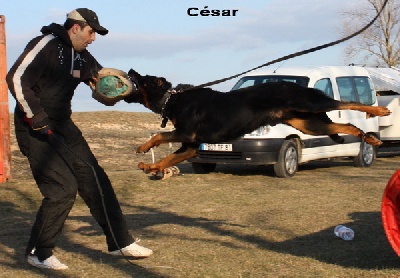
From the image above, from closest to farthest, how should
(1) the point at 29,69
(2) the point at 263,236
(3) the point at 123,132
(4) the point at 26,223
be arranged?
1. (1) the point at 29,69
2. (2) the point at 263,236
3. (4) the point at 26,223
4. (3) the point at 123,132

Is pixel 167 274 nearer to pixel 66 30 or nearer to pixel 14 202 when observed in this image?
pixel 66 30

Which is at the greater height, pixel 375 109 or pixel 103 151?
pixel 375 109

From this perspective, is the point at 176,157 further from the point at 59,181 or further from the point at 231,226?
the point at 231,226

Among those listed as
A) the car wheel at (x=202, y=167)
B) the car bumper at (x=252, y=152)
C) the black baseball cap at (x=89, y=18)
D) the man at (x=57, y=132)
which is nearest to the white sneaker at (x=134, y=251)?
the man at (x=57, y=132)

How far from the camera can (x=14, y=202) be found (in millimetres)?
9586

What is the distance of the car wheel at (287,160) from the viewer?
11688 millimetres

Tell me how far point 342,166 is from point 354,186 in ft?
11.3

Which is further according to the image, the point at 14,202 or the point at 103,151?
the point at 103,151

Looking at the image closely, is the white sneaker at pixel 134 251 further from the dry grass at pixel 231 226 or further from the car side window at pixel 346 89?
the car side window at pixel 346 89

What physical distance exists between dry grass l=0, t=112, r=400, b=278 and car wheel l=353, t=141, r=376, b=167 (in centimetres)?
27

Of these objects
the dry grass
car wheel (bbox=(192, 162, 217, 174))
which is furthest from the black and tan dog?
car wheel (bbox=(192, 162, 217, 174))

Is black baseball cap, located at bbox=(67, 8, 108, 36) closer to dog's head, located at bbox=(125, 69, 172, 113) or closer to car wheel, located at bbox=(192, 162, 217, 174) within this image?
dog's head, located at bbox=(125, 69, 172, 113)

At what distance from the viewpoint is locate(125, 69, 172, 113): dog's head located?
19.9 ft

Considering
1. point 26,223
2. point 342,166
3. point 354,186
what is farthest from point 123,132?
point 26,223
